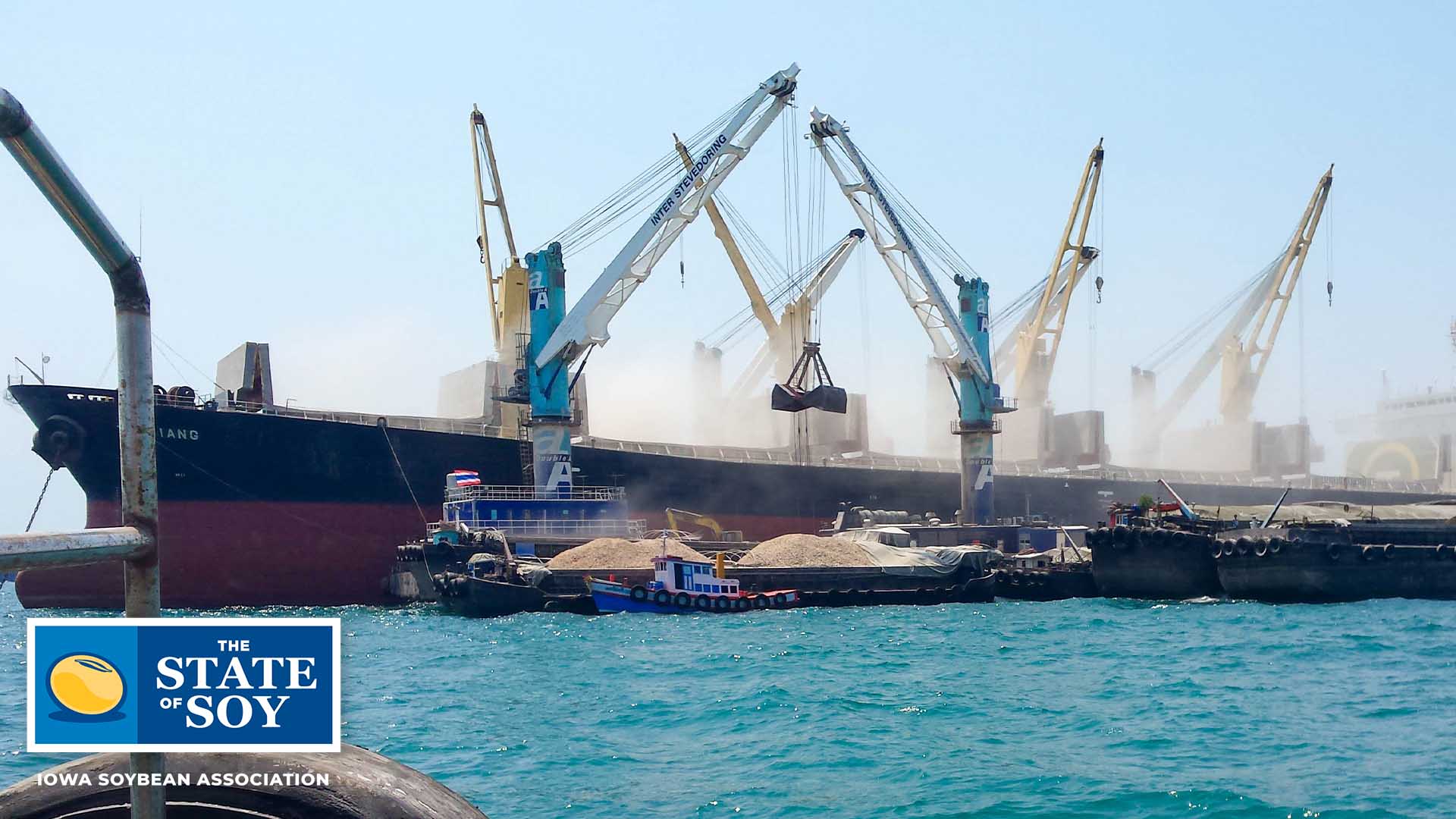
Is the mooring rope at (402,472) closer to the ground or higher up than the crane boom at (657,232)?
closer to the ground

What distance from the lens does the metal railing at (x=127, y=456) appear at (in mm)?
3445

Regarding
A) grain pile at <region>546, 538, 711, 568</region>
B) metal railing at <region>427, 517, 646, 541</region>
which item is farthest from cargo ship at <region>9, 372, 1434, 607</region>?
grain pile at <region>546, 538, 711, 568</region>

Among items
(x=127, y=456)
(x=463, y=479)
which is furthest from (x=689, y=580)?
(x=127, y=456)

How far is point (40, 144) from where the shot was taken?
3340mm

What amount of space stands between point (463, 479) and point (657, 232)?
13.6 metres

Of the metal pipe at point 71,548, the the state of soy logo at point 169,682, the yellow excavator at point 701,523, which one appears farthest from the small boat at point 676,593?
the metal pipe at point 71,548

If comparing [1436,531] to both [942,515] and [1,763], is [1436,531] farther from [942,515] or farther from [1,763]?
[1,763]

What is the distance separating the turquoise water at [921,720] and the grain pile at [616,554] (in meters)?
9.62

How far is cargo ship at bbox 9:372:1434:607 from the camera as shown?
4278cm

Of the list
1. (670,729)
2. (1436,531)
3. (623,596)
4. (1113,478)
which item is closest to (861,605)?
(623,596)

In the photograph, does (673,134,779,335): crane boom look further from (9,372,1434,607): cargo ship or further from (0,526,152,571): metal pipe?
(0,526,152,571): metal pipe

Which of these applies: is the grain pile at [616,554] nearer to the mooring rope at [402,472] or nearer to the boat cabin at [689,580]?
the boat cabin at [689,580]

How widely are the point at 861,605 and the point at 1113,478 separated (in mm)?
40104

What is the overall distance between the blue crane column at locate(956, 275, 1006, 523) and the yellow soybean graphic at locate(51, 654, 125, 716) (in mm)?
56668
